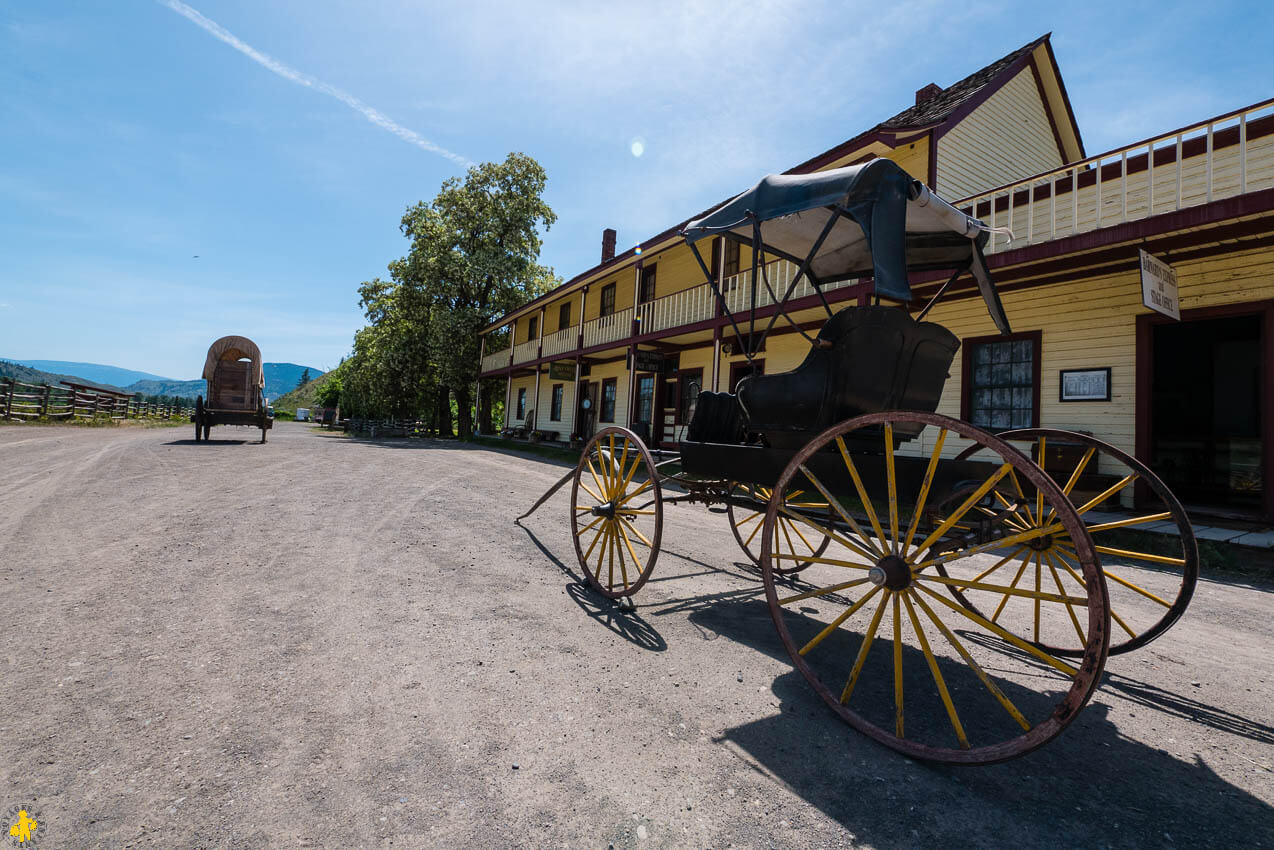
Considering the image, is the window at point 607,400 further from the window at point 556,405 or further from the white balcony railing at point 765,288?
the white balcony railing at point 765,288

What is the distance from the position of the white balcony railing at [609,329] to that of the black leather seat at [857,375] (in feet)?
43.8

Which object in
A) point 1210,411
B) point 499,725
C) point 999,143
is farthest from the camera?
point 999,143

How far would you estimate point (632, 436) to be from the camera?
3.39 metres

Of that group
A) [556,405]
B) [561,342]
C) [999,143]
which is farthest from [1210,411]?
[556,405]

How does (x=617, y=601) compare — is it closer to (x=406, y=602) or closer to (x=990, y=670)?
(x=406, y=602)

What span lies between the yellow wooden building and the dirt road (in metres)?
2.01

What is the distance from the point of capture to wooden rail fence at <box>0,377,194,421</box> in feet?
55.7

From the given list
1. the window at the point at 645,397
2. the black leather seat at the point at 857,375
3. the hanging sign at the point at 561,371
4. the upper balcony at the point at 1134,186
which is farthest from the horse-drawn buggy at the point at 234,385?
the black leather seat at the point at 857,375

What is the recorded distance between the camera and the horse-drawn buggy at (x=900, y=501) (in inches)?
75.4

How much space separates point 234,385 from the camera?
15.6m

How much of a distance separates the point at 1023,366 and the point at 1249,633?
632 cm

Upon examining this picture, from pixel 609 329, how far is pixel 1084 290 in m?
12.1

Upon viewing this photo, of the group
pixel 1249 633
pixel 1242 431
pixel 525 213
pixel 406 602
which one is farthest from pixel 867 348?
pixel 525 213

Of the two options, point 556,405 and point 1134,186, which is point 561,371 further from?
point 1134,186
